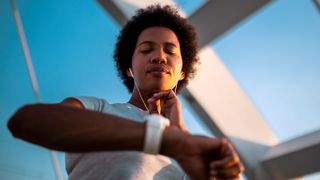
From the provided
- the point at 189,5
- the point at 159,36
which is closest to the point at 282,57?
the point at 189,5

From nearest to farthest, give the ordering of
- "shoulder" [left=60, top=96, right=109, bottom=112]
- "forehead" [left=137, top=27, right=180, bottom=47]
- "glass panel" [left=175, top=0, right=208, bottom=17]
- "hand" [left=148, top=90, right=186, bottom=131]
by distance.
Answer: "shoulder" [left=60, top=96, right=109, bottom=112] < "hand" [left=148, top=90, right=186, bottom=131] < "forehead" [left=137, top=27, right=180, bottom=47] < "glass panel" [left=175, top=0, right=208, bottom=17]

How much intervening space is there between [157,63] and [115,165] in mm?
451

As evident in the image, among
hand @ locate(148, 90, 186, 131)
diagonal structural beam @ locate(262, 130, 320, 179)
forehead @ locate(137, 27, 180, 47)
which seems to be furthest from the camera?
diagonal structural beam @ locate(262, 130, 320, 179)

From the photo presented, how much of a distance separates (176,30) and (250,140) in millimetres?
2031

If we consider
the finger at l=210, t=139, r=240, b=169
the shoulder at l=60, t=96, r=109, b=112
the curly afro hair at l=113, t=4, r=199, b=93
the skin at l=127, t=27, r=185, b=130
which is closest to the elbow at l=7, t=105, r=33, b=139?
the shoulder at l=60, t=96, r=109, b=112

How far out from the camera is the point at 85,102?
1128mm

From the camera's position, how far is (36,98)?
366cm

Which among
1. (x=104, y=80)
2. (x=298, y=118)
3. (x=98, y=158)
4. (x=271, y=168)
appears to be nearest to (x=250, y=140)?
(x=271, y=168)

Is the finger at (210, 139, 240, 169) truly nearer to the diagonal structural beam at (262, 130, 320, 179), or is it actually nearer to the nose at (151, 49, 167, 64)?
the nose at (151, 49, 167, 64)

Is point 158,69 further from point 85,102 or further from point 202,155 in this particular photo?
point 202,155

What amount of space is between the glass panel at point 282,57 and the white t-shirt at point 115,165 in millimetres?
2022

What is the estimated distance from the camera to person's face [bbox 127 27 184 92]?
55.7 inches

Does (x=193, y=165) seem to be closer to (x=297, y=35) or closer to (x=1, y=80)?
(x=297, y=35)

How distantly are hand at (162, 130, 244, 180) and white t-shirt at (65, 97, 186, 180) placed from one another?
313 millimetres
